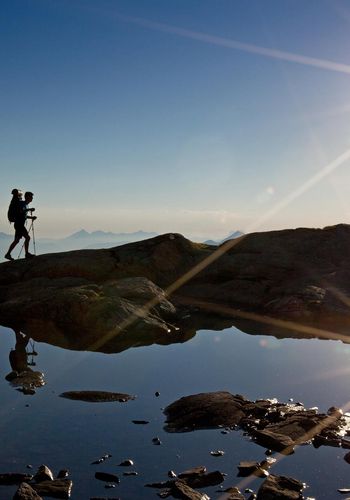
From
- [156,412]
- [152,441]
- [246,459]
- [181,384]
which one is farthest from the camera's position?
[181,384]

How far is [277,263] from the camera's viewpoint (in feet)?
118

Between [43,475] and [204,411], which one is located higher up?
[204,411]

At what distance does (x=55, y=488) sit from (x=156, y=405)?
5.22 m

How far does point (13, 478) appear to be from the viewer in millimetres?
9781

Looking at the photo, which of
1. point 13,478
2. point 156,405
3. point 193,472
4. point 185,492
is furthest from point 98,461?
point 156,405

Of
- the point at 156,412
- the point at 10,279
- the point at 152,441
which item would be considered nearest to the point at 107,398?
the point at 156,412

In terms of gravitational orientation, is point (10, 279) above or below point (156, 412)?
above

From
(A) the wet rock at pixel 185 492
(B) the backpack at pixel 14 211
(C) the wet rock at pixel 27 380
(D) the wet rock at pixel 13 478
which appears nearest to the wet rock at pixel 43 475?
(D) the wet rock at pixel 13 478

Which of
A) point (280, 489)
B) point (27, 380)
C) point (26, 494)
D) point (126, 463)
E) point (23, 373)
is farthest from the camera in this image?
point (23, 373)

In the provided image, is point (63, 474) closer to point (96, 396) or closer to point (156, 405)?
point (156, 405)

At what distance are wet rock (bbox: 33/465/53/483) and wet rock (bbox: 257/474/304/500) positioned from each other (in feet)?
13.7

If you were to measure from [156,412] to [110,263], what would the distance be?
2337 centimetres

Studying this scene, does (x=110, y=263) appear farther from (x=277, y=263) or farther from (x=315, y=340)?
(x=315, y=340)

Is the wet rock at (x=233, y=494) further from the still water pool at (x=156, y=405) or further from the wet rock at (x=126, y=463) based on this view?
the wet rock at (x=126, y=463)
